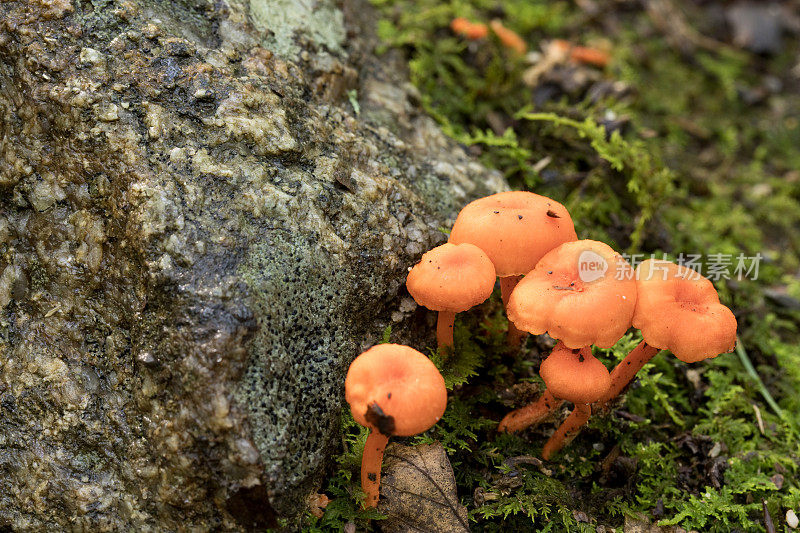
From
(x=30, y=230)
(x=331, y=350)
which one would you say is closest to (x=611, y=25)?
(x=331, y=350)

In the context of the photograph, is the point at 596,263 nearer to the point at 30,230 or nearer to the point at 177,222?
the point at 177,222

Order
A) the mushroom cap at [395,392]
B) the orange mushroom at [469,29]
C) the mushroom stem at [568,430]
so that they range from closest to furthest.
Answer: the mushroom cap at [395,392], the mushroom stem at [568,430], the orange mushroom at [469,29]

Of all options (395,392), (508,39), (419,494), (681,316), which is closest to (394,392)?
(395,392)

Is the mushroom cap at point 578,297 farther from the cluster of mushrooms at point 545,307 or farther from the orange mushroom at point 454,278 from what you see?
the orange mushroom at point 454,278

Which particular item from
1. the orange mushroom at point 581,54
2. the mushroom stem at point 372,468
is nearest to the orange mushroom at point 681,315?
the mushroom stem at point 372,468

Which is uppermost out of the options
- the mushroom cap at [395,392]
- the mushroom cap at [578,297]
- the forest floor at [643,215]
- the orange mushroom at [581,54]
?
the mushroom cap at [578,297]

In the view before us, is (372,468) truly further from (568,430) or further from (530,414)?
(568,430)
